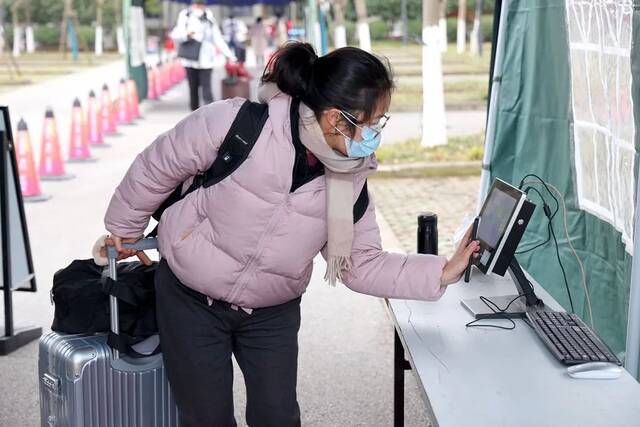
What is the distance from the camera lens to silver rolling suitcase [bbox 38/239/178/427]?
3529 millimetres

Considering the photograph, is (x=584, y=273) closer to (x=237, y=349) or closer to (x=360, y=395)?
(x=360, y=395)

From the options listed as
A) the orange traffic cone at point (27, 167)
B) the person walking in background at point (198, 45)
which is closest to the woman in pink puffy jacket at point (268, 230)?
the orange traffic cone at point (27, 167)

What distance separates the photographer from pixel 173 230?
10.7 feet

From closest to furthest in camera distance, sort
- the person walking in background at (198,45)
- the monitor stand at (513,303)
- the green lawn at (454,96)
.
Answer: the monitor stand at (513,303)
the person walking in background at (198,45)
the green lawn at (454,96)

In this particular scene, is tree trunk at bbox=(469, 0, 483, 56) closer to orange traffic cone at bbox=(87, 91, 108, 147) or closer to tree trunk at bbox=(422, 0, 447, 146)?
tree trunk at bbox=(422, 0, 447, 146)

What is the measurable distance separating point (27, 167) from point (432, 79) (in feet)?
20.6

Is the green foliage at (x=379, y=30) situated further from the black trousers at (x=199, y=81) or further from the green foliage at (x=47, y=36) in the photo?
the black trousers at (x=199, y=81)

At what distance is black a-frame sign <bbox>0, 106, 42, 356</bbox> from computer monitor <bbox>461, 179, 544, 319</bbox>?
2.89 m

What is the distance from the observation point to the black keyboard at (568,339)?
3.12 meters

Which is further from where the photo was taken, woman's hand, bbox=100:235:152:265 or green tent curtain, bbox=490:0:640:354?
green tent curtain, bbox=490:0:640:354

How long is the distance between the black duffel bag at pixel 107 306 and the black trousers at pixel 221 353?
179 mm

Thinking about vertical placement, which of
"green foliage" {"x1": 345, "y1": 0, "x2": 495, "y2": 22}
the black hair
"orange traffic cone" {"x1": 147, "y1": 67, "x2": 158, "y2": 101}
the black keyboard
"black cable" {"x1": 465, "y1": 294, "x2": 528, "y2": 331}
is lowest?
"orange traffic cone" {"x1": 147, "y1": 67, "x2": 158, "y2": 101}

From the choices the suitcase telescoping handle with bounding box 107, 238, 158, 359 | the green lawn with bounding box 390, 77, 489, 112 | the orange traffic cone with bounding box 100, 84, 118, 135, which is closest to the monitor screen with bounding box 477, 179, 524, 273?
the suitcase telescoping handle with bounding box 107, 238, 158, 359

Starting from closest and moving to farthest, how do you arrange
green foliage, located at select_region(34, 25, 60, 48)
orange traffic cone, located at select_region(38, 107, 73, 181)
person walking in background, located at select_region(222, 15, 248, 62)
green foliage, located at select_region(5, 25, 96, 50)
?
orange traffic cone, located at select_region(38, 107, 73, 181) < person walking in background, located at select_region(222, 15, 248, 62) < green foliage, located at select_region(5, 25, 96, 50) < green foliage, located at select_region(34, 25, 60, 48)
